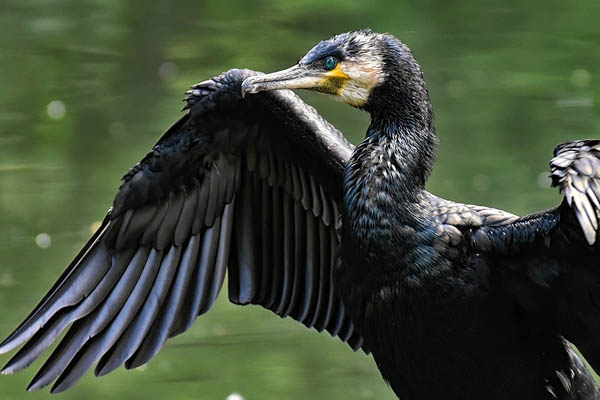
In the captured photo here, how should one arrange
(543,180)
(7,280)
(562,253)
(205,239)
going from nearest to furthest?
1. (562,253)
2. (205,239)
3. (7,280)
4. (543,180)

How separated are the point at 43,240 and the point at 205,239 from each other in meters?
2.31

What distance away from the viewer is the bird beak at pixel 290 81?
4.52 m

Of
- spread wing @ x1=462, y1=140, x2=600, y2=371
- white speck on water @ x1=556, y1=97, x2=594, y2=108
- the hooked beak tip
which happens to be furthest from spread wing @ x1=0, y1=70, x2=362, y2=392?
white speck on water @ x1=556, y1=97, x2=594, y2=108

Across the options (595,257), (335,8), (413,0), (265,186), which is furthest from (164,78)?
(595,257)

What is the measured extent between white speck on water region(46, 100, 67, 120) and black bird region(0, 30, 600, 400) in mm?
3083

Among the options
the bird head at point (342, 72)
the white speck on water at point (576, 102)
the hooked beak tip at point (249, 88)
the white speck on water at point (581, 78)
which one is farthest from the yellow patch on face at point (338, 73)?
the white speck on water at point (581, 78)

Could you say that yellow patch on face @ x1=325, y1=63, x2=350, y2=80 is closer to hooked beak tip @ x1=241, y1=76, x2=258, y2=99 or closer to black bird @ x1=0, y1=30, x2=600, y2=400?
black bird @ x1=0, y1=30, x2=600, y2=400

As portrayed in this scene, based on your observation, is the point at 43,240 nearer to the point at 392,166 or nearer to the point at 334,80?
the point at 334,80

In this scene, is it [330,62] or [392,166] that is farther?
[330,62]

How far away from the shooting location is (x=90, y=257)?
17.0 feet

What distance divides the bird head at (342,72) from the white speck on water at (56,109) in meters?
3.84

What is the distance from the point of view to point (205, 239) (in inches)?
211

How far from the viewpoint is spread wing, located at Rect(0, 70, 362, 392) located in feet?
16.5

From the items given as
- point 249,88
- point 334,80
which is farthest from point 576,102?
point 249,88
